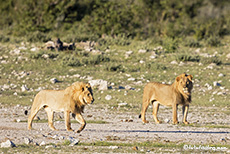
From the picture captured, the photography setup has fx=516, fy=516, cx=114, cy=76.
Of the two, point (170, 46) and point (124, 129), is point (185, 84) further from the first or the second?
point (170, 46)

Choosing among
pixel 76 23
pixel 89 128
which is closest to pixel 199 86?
pixel 89 128

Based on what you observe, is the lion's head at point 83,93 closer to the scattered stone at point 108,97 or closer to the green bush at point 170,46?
the scattered stone at point 108,97

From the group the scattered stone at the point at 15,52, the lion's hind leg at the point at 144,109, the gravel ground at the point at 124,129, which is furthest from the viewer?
the scattered stone at the point at 15,52

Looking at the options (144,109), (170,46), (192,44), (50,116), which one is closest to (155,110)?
(144,109)

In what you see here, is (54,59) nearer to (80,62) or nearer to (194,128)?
(80,62)

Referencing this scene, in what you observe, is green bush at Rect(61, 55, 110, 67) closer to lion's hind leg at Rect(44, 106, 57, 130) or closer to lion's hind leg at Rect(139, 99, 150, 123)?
lion's hind leg at Rect(139, 99, 150, 123)

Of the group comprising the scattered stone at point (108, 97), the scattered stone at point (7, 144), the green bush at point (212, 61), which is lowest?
the scattered stone at point (108, 97)

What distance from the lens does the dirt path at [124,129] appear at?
819 cm

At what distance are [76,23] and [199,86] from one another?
16609 mm

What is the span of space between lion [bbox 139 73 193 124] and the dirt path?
40cm

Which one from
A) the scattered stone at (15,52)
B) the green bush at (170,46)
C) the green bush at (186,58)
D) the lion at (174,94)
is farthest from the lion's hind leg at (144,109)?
the green bush at (170,46)

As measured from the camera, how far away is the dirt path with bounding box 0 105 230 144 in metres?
8.19

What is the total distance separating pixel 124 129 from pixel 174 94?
1423 mm

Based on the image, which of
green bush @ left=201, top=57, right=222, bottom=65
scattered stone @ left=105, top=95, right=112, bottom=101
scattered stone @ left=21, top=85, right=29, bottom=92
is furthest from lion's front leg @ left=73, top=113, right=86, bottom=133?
green bush @ left=201, top=57, right=222, bottom=65
